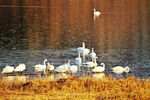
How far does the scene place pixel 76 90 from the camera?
1046 centimetres

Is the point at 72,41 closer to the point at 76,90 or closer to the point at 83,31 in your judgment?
the point at 83,31

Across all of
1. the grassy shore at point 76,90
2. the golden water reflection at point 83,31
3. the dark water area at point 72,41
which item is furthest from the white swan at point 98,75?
the golden water reflection at point 83,31

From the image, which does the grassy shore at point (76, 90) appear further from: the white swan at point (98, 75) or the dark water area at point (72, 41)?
the dark water area at point (72, 41)

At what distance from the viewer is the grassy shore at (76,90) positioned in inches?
386

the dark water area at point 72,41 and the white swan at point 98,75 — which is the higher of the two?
the dark water area at point 72,41

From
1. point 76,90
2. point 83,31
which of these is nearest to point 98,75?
point 76,90

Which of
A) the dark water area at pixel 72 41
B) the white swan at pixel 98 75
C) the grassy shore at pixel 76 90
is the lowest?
the grassy shore at pixel 76 90

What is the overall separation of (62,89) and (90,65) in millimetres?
10129

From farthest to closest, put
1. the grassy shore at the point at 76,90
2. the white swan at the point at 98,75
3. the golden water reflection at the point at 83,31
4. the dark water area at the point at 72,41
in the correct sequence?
the golden water reflection at the point at 83,31 < the dark water area at the point at 72,41 < the white swan at the point at 98,75 < the grassy shore at the point at 76,90

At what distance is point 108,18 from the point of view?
4972 cm

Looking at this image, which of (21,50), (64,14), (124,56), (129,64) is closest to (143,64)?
(129,64)

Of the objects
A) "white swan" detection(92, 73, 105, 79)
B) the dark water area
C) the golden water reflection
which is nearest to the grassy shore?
"white swan" detection(92, 73, 105, 79)

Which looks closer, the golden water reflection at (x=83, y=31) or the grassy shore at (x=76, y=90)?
the grassy shore at (x=76, y=90)

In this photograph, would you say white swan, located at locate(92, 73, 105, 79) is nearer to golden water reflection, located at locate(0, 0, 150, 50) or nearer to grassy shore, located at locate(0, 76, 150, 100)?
grassy shore, located at locate(0, 76, 150, 100)
